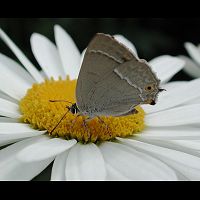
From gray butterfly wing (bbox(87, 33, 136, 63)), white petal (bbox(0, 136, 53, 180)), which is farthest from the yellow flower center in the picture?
gray butterfly wing (bbox(87, 33, 136, 63))

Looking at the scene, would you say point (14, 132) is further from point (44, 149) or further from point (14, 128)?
point (44, 149)

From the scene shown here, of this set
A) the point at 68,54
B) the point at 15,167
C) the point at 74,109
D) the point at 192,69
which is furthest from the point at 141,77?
the point at 192,69

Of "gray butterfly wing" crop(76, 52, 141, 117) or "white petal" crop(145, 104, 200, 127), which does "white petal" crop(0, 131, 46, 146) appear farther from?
"white petal" crop(145, 104, 200, 127)

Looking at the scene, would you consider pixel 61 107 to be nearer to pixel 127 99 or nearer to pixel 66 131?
pixel 66 131

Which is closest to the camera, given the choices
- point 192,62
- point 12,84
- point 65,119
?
point 65,119

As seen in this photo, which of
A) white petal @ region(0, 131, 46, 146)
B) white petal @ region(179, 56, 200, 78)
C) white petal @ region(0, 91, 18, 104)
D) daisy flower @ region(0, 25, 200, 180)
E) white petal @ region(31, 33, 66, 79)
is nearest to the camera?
daisy flower @ region(0, 25, 200, 180)

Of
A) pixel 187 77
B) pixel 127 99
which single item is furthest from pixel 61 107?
pixel 187 77

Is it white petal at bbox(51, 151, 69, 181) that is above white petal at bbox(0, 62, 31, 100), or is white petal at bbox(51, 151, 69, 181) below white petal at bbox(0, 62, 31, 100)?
below
